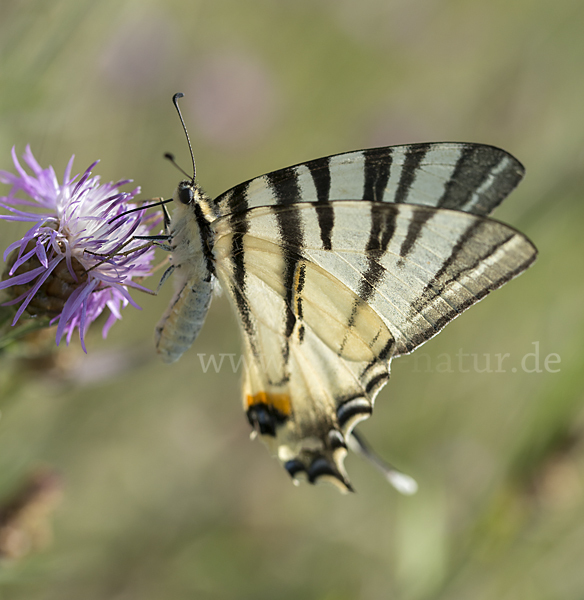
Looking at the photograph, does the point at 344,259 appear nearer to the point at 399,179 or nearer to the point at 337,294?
the point at 337,294

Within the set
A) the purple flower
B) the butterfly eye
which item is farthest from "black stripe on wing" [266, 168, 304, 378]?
the purple flower

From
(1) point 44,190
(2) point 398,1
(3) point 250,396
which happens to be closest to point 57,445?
(3) point 250,396

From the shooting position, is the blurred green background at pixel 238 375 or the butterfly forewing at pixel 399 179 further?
the blurred green background at pixel 238 375

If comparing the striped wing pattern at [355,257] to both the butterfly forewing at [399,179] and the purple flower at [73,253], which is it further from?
the purple flower at [73,253]

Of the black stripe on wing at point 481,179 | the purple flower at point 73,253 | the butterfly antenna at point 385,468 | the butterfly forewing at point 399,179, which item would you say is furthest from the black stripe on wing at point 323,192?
the butterfly antenna at point 385,468

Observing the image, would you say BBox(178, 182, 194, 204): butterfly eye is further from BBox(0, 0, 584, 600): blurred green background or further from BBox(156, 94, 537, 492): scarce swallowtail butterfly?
BBox(0, 0, 584, 600): blurred green background
